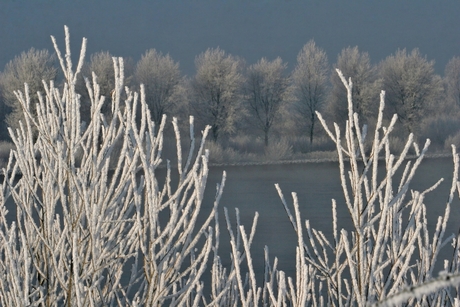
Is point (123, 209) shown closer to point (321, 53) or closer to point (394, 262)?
point (394, 262)

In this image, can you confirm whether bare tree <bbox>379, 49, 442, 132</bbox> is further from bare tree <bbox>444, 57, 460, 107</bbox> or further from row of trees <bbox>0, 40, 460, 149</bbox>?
bare tree <bbox>444, 57, 460, 107</bbox>

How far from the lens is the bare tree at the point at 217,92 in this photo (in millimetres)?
39938

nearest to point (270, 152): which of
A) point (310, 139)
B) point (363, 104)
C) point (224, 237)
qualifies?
point (310, 139)

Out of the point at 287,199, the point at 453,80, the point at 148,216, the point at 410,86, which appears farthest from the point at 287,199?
the point at 453,80

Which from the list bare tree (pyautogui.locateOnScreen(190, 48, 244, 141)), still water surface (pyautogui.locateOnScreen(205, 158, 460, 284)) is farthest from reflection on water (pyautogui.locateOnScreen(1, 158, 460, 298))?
bare tree (pyautogui.locateOnScreen(190, 48, 244, 141))

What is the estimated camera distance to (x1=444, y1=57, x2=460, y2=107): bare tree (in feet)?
208

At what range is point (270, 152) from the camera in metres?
36.4

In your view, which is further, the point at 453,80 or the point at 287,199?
the point at 453,80

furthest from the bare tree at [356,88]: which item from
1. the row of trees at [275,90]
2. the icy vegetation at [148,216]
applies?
the icy vegetation at [148,216]

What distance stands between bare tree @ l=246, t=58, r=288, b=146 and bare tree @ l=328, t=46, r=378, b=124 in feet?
11.1

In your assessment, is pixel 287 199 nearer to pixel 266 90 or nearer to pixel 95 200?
pixel 95 200

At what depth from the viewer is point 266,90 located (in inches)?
1698

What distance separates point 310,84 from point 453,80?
86.7ft

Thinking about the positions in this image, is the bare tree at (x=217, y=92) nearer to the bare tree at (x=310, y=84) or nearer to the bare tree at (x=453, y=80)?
the bare tree at (x=310, y=84)
